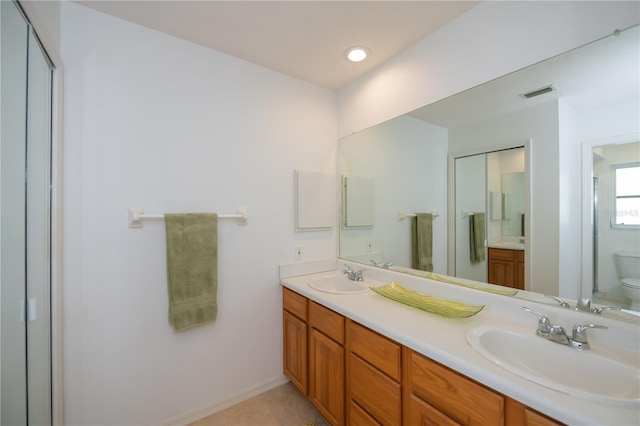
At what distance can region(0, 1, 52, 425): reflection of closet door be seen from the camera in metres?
0.88

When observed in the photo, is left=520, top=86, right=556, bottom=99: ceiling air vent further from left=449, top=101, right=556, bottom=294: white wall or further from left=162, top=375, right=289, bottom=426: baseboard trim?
left=162, top=375, right=289, bottom=426: baseboard trim

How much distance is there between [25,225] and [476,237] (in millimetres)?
2121

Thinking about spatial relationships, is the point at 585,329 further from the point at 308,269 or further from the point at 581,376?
the point at 308,269

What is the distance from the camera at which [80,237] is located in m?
1.38

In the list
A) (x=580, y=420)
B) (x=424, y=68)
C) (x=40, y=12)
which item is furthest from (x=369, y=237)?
(x=40, y=12)

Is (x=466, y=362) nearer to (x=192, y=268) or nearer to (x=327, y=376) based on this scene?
(x=327, y=376)

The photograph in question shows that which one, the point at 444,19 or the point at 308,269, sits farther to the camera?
the point at 308,269

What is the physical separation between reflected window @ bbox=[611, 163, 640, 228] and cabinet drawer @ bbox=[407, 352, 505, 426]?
0.84m

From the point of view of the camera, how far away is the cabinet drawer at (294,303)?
1.74 metres

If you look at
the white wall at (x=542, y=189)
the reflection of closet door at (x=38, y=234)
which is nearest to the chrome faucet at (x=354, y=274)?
the white wall at (x=542, y=189)

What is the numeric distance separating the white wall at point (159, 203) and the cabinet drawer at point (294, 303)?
0.09m

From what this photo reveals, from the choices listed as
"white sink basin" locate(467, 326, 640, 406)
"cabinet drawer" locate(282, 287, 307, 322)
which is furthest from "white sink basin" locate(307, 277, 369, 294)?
"white sink basin" locate(467, 326, 640, 406)

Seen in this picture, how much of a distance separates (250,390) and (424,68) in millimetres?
2471

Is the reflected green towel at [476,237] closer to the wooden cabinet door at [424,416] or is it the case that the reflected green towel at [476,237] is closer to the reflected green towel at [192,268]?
the wooden cabinet door at [424,416]
